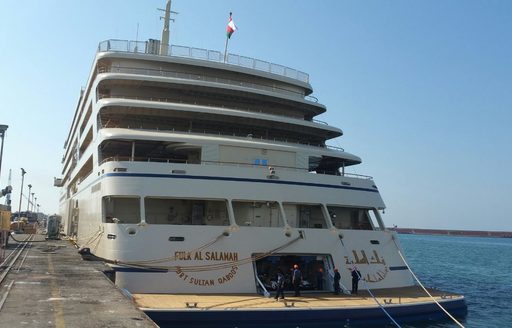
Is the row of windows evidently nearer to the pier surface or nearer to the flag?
the pier surface

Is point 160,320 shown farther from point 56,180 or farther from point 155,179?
point 56,180

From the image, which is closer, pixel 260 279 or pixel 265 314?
pixel 265 314

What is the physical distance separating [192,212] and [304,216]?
4.57 m

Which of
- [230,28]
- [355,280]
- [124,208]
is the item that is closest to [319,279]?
[355,280]

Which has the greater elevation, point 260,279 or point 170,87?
point 170,87

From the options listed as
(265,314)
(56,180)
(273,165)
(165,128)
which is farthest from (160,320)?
(56,180)

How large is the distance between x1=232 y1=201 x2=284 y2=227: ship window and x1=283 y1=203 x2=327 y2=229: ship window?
0.43 meters

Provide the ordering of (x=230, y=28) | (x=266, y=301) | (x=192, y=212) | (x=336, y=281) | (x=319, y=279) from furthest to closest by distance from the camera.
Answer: (x=230, y=28), (x=192, y=212), (x=319, y=279), (x=336, y=281), (x=266, y=301)

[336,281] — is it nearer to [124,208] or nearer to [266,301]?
[266,301]

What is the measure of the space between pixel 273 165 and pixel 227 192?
3.20 meters

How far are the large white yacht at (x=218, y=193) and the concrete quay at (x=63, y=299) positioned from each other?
1.53 metres

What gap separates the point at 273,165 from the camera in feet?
64.4

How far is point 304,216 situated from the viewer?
19.6 m

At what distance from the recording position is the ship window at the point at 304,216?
1875cm
